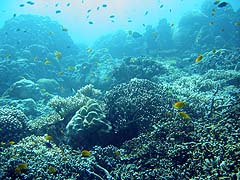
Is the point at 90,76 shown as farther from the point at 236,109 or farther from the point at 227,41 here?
the point at 227,41

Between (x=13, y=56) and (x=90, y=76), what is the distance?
9086mm

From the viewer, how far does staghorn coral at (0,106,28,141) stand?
9.41 m

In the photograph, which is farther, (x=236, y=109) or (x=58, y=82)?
(x=58, y=82)

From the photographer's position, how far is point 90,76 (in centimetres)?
1920

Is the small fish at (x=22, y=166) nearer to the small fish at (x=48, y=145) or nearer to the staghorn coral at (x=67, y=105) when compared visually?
the small fish at (x=48, y=145)

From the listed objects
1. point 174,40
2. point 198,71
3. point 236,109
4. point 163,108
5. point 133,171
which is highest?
point 174,40

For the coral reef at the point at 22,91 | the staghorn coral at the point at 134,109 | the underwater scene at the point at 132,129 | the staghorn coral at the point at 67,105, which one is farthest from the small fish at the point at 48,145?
the coral reef at the point at 22,91

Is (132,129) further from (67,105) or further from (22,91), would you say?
(22,91)

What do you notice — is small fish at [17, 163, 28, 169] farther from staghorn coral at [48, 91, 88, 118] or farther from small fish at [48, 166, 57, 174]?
staghorn coral at [48, 91, 88, 118]

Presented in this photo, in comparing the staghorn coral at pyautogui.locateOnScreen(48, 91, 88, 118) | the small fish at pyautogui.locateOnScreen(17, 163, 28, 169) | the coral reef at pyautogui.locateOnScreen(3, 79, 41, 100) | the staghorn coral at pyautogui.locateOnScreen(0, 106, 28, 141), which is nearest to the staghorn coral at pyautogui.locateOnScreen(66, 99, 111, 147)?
the staghorn coral at pyautogui.locateOnScreen(48, 91, 88, 118)

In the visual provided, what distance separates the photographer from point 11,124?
31.9ft

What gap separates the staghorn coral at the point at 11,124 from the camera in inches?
371

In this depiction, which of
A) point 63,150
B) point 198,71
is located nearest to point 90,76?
point 198,71

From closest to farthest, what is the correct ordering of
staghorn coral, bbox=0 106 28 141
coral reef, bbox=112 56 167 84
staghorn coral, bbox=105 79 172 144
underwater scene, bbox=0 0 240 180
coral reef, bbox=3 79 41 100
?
underwater scene, bbox=0 0 240 180 → staghorn coral, bbox=105 79 172 144 → staghorn coral, bbox=0 106 28 141 → coral reef, bbox=3 79 41 100 → coral reef, bbox=112 56 167 84
